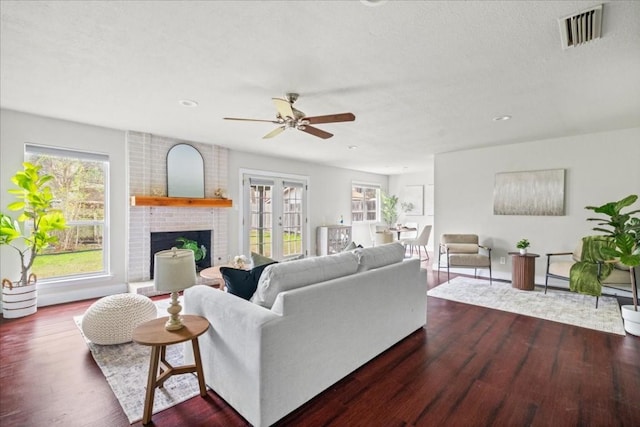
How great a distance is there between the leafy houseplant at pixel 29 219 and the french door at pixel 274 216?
2.98 metres

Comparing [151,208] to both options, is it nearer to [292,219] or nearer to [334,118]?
[292,219]

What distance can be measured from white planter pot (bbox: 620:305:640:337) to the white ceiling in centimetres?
223

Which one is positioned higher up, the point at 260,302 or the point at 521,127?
the point at 521,127

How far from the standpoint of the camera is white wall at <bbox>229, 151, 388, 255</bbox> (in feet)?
19.1

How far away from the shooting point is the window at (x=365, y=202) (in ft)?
28.9

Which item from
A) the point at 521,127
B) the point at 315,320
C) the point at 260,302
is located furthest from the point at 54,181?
the point at 521,127

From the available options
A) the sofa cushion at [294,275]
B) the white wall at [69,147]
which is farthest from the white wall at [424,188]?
the white wall at [69,147]

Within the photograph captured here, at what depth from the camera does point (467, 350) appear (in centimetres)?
272

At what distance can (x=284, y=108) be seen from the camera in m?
2.71

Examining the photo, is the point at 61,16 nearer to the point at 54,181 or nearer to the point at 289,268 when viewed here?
the point at 289,268

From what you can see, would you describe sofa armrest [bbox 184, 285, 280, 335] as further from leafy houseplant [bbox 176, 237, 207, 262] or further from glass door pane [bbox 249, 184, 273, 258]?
glass door pane [bbox 249, 184, 273, 258]

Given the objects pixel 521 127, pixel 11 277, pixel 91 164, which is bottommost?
pixel 11 277

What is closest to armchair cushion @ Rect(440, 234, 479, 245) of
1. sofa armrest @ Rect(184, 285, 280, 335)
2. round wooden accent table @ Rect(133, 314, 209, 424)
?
sofa armrest @ Rect(184, 285, 280, 335)

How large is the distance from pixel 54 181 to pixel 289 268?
411 centimetres
